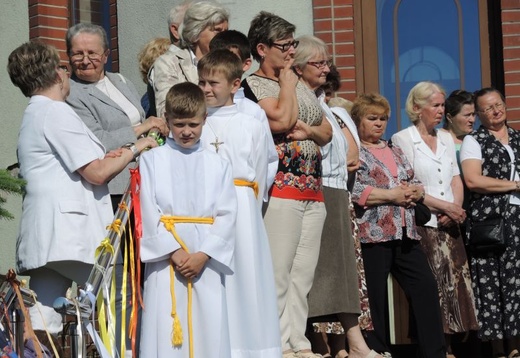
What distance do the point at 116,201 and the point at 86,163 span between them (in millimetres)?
1050

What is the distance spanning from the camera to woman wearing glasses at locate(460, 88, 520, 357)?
32.0ft

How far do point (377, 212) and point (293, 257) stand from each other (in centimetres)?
126

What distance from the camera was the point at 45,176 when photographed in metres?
7.20

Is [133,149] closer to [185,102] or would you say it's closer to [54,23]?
[185,102]

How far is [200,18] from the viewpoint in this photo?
855cm

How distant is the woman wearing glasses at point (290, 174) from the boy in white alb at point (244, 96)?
0.22 meters

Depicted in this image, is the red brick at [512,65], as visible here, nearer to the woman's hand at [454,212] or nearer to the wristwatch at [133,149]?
the woman's hand at [454,212]

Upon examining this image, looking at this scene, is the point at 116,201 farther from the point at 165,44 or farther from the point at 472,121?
the point at 472,121

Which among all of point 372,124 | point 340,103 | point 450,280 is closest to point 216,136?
point 372,124

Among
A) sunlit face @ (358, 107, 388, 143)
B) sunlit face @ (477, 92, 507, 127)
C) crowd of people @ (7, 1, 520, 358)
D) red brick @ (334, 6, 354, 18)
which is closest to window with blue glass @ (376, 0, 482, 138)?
red brick @ (334, 6, 354, 18)

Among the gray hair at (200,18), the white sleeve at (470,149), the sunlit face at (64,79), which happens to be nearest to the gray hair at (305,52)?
the gray hair at (200,18)

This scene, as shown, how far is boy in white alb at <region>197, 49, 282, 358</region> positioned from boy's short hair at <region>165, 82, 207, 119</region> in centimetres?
52

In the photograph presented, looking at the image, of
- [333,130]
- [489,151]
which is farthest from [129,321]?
[489,151]

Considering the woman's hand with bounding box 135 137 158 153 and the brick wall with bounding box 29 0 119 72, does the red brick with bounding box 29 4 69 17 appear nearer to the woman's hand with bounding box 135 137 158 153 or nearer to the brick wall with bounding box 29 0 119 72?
the brick wall with bounding box 29 0 119 72
